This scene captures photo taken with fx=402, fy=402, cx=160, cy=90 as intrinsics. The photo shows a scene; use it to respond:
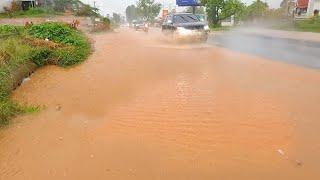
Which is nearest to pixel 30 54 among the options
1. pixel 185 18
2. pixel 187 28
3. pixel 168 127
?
pixel 168 127

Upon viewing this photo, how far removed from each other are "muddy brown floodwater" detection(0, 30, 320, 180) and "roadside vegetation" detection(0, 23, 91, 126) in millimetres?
359

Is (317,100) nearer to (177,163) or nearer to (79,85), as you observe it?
(177,163)

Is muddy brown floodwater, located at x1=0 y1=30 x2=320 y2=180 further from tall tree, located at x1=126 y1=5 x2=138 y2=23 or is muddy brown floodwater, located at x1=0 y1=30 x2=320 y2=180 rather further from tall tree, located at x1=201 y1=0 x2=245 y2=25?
tall tree, located at x1=126 y1=5 x2=138 y2=23

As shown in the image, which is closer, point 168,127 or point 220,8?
point 168,127

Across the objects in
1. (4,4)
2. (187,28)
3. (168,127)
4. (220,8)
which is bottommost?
(168,127)

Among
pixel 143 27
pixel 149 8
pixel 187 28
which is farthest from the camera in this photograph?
pixel 149 8

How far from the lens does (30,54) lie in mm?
11109

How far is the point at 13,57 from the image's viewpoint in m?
9.84

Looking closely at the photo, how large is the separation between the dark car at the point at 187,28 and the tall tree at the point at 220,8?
36.3 m

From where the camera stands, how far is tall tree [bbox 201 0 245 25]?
53.9m

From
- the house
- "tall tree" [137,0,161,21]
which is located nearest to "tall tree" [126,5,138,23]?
"tall tree" [137,0,161,21]

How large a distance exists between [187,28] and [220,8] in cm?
3885

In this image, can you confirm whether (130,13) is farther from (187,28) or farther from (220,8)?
(187,28)

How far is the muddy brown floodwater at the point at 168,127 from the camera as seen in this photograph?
525cm
